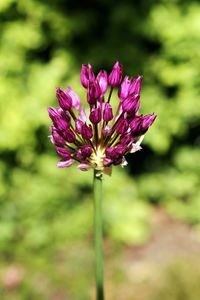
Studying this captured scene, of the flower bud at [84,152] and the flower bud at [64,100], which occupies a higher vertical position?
the flower bud at [64,100]

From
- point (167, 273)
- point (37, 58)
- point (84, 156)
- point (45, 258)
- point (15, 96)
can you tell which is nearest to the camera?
point (84, 156)

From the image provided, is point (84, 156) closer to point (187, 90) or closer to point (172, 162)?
point (187, 90)

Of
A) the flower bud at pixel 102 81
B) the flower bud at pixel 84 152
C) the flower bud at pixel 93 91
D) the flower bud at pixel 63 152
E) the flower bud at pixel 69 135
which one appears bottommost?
the flower bud at pixel 84 152

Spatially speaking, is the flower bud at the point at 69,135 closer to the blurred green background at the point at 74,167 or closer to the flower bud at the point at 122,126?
the flower bud at the point at 122,126

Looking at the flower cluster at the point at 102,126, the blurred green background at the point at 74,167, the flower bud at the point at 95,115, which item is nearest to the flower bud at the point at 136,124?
the flower cluster at the point at 102,126

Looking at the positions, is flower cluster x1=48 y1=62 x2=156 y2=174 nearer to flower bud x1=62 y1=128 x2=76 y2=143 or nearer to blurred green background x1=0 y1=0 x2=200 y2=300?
flower bud x1=62 y1=128 x2=76 y2=143

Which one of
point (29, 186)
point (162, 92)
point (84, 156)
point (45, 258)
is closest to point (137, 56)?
point (162, 92)

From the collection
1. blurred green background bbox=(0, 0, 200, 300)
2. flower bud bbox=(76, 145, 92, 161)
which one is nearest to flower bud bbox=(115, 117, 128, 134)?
flower bud bbox=(76, 145, 92, 161)
